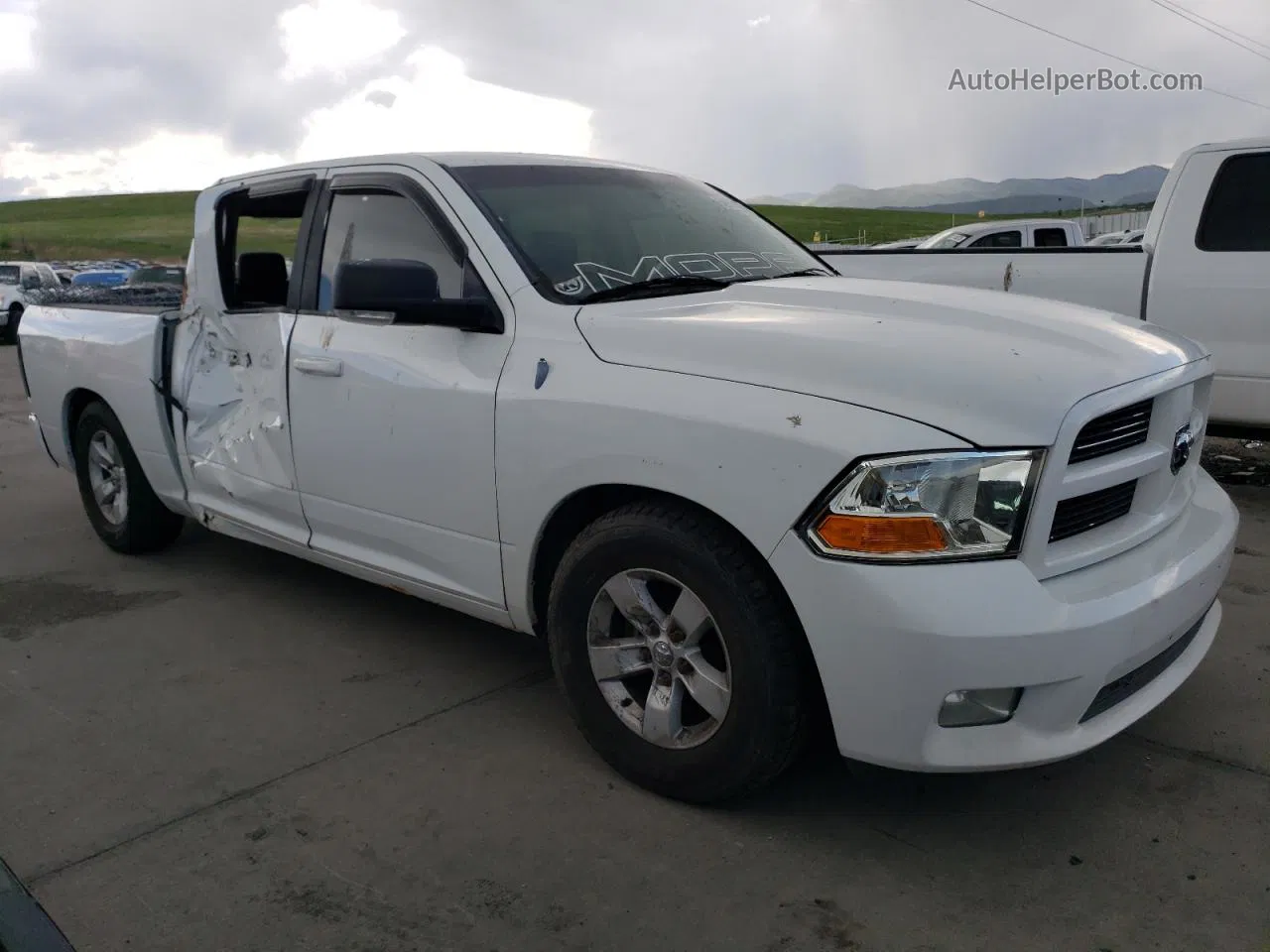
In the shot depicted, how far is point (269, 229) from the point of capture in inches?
170

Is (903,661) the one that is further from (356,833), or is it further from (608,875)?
(356,833)

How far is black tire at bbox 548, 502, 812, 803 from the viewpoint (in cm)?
263

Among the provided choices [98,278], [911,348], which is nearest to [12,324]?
[98,278]

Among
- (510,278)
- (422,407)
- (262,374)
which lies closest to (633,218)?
(510,278)

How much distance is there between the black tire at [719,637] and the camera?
2633 millimetres

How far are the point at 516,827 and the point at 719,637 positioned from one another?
2.55ft

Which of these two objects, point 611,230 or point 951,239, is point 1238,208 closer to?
point 611,230

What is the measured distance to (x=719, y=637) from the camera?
9.04 feet

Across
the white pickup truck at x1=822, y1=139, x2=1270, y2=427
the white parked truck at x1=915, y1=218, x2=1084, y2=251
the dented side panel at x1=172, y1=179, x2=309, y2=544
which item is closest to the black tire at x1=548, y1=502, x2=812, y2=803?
the dented side panel at x1=172, y1=179, x2=309, y2=544

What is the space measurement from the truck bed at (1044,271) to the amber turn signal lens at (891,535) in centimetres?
376

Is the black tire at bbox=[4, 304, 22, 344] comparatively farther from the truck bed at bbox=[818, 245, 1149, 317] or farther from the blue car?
the truck bed at bbox=[818, 245, 1149, 317]

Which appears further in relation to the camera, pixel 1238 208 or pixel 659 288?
pixel 1238 208

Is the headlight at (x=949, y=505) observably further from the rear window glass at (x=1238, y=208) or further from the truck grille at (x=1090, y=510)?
the rear window glass at (x=1238, y=208)

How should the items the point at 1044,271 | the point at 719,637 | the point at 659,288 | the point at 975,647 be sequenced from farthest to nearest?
the point at 1044,271
the point at 659,288
the point at 719,637
the point at 975,647
